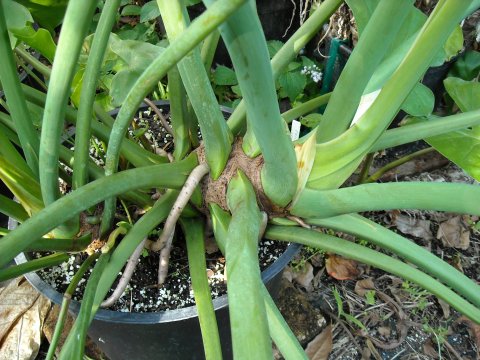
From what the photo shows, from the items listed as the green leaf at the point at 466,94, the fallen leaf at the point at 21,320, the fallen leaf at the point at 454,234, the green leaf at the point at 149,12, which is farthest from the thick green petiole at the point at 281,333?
the green leaf at the point at 149,12

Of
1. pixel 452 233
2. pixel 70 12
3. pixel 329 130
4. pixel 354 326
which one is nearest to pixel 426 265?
pixel 329 130

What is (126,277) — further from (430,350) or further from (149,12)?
(149,12)

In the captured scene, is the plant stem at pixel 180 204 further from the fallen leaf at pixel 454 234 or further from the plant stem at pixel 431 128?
the fallen leaf at pixel 454 234

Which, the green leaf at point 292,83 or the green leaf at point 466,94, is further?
the green leaf at point 292,83

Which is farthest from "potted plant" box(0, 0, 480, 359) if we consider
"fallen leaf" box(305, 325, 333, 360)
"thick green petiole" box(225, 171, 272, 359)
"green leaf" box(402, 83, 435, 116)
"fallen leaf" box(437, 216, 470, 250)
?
"fallen leaf" box(437, 216, 470, 250)

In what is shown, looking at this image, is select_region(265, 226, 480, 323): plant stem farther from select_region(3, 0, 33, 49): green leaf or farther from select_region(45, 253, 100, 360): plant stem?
select_region(3, 0, 33, 49): green leaf

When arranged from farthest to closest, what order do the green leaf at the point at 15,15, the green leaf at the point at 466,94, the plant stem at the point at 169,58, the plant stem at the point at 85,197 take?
the green leaf at the point at 466,94 < the green leaf at the point at 15,15 < the plant stem at the point at 85,197 < the plant stem at the point at 169,58

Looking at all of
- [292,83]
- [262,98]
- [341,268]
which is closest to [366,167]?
[341,268]
